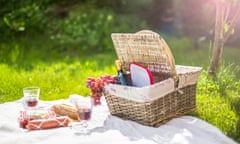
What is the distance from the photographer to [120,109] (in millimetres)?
2861

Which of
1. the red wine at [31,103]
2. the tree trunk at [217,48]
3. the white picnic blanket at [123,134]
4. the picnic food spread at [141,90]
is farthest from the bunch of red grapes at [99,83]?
the tree trunk at [217,48]

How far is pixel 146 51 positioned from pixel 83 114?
659 mm

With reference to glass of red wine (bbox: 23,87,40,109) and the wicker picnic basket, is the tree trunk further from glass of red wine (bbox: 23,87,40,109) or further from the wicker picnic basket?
glass of red wine (bbox: 23,87,40,109)

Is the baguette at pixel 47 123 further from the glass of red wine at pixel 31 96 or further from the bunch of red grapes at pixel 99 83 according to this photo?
the bunch of red grapes at pixel 99 83

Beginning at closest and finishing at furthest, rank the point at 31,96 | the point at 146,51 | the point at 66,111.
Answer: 1. the point at 31,96
2. the point at 66,111
3. the point at 146,51

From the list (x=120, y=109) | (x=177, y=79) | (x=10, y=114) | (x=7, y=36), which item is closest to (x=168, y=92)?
(x=177, y=79)

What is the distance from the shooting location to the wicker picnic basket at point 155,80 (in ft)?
8.97

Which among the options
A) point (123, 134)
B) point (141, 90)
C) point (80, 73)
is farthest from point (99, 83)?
point (80, 73)

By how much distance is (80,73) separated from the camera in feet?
15.1

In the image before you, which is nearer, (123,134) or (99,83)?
(123,134)

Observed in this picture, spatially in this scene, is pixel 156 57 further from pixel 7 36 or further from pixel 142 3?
pixel 142 3

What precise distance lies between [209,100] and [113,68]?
1622mm

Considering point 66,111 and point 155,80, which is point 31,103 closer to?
point 66,111

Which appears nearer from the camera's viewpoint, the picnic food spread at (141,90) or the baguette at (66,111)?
the picnic food spread at (141,90)
